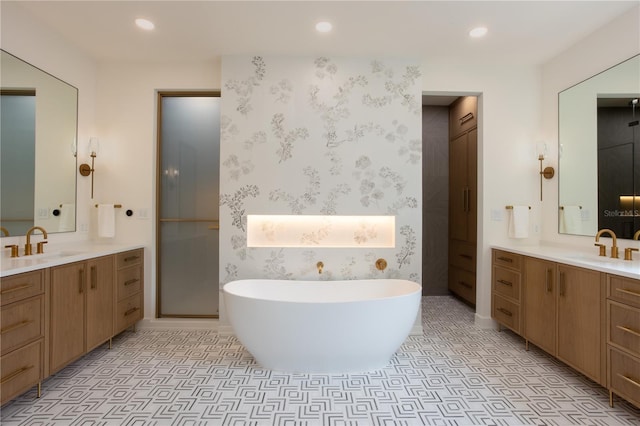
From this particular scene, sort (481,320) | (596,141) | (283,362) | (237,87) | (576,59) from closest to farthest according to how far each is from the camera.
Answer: (283,362)
(596,141)
(576,59)
(237,87)
(481,320)

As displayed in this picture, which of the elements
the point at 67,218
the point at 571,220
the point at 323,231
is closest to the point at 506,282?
the point at 571,220

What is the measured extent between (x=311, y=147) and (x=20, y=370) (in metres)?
2.54

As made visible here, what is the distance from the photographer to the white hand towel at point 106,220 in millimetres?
3059

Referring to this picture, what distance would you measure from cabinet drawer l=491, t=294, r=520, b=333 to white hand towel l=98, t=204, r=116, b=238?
148 inches

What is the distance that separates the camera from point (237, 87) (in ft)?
10.0

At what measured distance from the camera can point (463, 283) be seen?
4129 millimetres

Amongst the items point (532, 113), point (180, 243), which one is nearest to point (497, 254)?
point (532, 113)

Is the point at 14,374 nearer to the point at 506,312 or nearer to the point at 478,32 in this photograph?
the point at 506,312

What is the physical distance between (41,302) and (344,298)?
2.16 metres

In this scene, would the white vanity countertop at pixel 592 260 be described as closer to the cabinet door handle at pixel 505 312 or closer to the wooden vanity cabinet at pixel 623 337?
the wooden vanity cabinet at pixel 623 337

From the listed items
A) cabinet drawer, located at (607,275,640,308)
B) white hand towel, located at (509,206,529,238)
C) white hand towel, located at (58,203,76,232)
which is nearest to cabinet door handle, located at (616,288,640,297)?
cabinet drawer, located at (607,275,640,308)

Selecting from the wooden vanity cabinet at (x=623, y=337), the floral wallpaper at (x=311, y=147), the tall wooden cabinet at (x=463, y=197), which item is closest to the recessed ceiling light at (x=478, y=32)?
the floral wallpaper at (x=311, y=147)

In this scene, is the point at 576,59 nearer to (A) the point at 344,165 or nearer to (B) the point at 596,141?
(B) the point at 596,141

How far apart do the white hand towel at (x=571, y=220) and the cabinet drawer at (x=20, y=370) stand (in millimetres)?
4111
